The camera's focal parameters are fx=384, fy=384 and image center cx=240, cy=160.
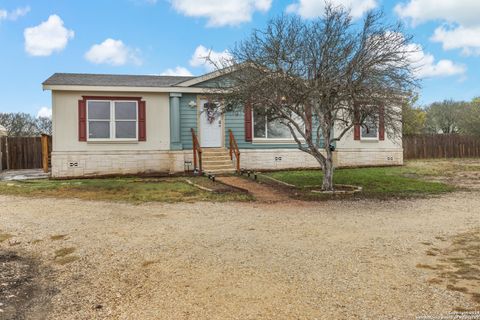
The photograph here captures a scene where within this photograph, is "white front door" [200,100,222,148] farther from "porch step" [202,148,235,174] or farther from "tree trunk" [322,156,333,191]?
"tree trunk" [322,156,333,191]

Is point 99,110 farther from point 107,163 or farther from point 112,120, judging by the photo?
point 107,163

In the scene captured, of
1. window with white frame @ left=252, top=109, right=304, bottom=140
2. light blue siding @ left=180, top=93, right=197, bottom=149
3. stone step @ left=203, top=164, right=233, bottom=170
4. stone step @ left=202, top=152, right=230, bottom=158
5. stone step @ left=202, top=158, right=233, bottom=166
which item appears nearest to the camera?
stone step @ left=203, top=164, right=233, bottom=170

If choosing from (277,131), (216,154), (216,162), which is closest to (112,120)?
(216,154)

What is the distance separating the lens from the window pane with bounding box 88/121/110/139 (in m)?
14.4

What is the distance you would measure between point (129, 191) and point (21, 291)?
669cm

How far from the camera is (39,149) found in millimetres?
20031

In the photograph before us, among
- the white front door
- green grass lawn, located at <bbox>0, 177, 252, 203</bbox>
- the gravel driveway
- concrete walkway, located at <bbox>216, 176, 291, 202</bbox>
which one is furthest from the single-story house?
the gravel driveway

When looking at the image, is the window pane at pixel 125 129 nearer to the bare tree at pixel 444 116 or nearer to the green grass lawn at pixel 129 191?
the green grass lawn at pixel 129 191

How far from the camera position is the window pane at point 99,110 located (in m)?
14.4

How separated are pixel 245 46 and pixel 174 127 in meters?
5.68

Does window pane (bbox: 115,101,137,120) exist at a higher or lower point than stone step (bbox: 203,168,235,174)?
higher

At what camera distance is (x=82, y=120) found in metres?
14.2

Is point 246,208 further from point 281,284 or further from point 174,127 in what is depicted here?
point 174,127

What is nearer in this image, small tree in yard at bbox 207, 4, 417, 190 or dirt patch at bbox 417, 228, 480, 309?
dirt patch at bbox 417, 228, 480, 309
